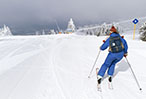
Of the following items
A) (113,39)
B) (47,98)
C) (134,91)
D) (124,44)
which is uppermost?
(113,39)

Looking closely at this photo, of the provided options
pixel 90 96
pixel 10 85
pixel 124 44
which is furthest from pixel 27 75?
pixel 124 44

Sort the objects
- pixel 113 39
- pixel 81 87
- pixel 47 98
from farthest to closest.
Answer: pixel 81 87 < pixel 113 39 < pixel 47 98

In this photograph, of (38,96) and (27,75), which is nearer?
(38,96)

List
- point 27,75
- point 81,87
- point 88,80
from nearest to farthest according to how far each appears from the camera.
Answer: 1. point 81,87
2. point 88,80
3. point 27,75

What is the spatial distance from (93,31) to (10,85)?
58.3m

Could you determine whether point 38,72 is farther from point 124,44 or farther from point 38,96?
point 124,44

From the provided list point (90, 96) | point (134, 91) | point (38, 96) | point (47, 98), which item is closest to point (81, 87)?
point (90, 96)

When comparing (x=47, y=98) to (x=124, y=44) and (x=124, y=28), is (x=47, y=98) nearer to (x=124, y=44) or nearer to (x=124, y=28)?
(x=124, y=44)

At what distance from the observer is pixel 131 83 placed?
11.6 ft

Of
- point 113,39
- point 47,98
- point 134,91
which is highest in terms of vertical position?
point 113,39

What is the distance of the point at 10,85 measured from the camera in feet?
11.2

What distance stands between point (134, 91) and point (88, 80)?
1476mm

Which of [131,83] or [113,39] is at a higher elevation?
[113,39]

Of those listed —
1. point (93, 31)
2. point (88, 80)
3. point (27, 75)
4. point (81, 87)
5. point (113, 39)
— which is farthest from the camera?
point (93, 31)
